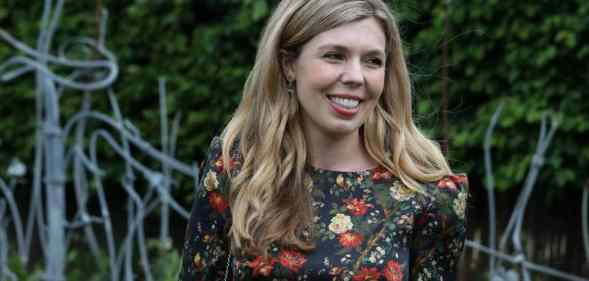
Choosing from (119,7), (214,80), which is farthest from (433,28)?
(119,7)

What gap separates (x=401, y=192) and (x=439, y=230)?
0.11 m

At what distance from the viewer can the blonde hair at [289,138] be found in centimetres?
198

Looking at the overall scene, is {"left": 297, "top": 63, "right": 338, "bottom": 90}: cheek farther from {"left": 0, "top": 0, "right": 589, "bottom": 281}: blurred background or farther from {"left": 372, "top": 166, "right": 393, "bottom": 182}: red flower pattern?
{"left": 0, "top": 0, "right": 589, "bottom": 281}: blurred background

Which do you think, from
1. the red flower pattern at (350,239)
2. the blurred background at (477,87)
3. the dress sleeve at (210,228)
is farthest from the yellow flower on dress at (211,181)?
the blurred background at (477,87)

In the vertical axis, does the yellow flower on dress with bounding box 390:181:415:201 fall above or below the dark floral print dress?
above

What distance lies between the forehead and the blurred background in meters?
1.41

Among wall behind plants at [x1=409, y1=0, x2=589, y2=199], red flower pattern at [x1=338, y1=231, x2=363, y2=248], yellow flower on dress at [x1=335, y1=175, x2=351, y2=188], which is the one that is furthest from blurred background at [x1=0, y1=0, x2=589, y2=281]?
red flower pattern at [x1=338, y1=231, x2=363, y2=248]

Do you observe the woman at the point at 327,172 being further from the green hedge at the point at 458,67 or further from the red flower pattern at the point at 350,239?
the green hedge at the point at 458,67

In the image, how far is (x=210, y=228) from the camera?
2111mm

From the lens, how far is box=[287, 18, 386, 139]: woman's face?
6.42ft

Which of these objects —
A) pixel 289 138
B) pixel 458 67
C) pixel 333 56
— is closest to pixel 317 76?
pixel 333 56

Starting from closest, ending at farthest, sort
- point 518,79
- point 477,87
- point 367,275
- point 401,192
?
point 367,275 < point 401,192 < point 518,79 < point 477,87

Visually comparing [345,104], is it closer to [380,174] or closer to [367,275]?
[380,174]

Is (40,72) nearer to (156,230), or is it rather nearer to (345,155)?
(345,155)
